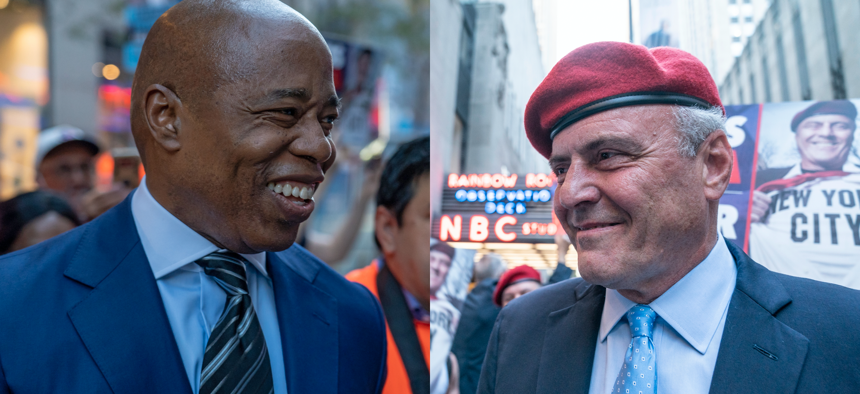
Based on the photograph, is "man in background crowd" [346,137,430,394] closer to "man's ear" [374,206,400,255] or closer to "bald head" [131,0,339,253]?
"man's ear" [374,206,400,255]

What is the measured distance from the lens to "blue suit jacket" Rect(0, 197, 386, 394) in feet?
4.79

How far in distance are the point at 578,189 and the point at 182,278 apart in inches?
48.5

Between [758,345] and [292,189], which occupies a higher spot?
[292,189]

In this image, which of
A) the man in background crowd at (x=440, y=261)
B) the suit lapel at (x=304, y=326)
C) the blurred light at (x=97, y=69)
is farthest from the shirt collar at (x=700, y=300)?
the blurred light at (x=97, y=69)

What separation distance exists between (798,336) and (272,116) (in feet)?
5.28

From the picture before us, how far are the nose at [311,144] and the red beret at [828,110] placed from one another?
6.45 feet

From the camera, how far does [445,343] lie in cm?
280

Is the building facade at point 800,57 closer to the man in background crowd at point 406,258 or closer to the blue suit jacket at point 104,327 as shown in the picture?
→ the man in background crowd at point 406,258

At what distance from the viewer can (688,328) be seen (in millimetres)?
1685

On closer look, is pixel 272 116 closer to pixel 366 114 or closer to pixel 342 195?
pixel 366 114

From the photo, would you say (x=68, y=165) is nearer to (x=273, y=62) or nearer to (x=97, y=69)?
(x=273, y=62)

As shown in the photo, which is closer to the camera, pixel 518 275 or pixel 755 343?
pixel 755 343

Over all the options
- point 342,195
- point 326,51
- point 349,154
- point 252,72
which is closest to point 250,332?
point 252,72

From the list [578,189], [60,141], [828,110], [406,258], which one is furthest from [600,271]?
[60,141]
